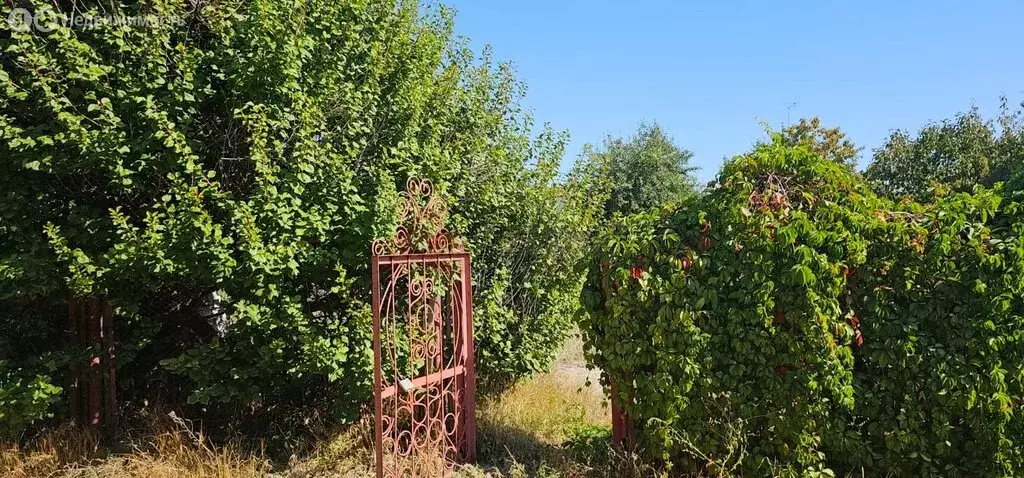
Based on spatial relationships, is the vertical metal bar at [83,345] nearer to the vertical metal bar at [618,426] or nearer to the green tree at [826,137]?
the vertical metal bar at [618,426]

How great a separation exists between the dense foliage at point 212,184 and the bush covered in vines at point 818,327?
2.01 metres

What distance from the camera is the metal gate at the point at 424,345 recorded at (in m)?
3.89

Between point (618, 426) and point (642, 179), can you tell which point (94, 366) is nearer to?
point (618, 426)

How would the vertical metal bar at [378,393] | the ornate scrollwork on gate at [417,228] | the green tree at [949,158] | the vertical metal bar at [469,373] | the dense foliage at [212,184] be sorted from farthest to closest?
the green tree at [949,158] → the vertical metal bar at [469,373] → the ornate scrollwork on gate at [417,228] → the dense foliage at [212,184] → the vertical metal bar at [378,393]

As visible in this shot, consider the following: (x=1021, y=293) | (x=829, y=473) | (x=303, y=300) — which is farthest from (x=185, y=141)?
(x=1021, y=293)

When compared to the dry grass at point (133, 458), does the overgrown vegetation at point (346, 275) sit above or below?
above

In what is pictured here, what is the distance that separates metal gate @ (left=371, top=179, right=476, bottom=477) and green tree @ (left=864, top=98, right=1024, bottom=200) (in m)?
13.9

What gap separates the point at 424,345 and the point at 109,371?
2604 millimetres

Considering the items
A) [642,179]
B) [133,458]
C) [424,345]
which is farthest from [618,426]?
[642,179]

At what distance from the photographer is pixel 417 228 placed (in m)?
4.16

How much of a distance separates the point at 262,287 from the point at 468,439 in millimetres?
1858

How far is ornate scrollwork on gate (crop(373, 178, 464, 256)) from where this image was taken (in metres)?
4.03

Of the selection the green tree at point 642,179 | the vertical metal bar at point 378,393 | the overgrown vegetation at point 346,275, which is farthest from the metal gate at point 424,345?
the green tree at point 642,179

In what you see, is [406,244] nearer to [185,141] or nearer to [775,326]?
[185,141]
